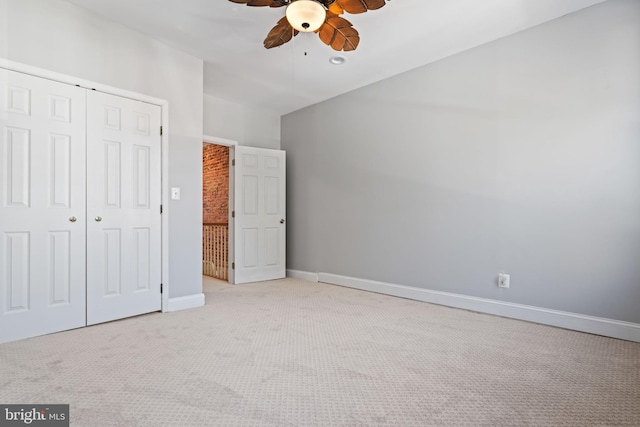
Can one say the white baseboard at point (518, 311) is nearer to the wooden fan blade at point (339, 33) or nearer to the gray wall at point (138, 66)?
the gray wall at point (138, 66)

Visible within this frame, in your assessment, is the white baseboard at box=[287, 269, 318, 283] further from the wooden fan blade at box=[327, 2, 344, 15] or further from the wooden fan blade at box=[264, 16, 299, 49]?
the wooden fan blade at box=[327, 2, 344, 15]

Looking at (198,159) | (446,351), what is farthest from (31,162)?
(446,351)

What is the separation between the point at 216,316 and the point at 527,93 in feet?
11.8

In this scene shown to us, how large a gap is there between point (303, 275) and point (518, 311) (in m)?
3.01

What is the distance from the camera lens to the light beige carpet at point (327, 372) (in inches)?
64.4

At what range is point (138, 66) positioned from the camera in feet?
10.7

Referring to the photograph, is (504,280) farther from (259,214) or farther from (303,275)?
(259,214)

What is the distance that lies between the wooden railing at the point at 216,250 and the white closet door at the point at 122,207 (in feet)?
6.80

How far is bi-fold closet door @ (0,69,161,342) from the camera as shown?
2.56m

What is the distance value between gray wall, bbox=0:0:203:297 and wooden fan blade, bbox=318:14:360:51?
1.73m

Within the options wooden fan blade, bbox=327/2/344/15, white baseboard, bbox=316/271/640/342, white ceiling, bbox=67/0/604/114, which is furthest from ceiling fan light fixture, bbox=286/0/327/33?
white baseboard, bbox=316/271/640/342

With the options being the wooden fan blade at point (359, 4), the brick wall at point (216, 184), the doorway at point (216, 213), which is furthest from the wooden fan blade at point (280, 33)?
the brick wall at point (216, 184)

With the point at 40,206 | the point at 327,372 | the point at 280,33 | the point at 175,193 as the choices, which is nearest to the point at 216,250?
the point at 175,193

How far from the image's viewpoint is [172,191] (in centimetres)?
353
